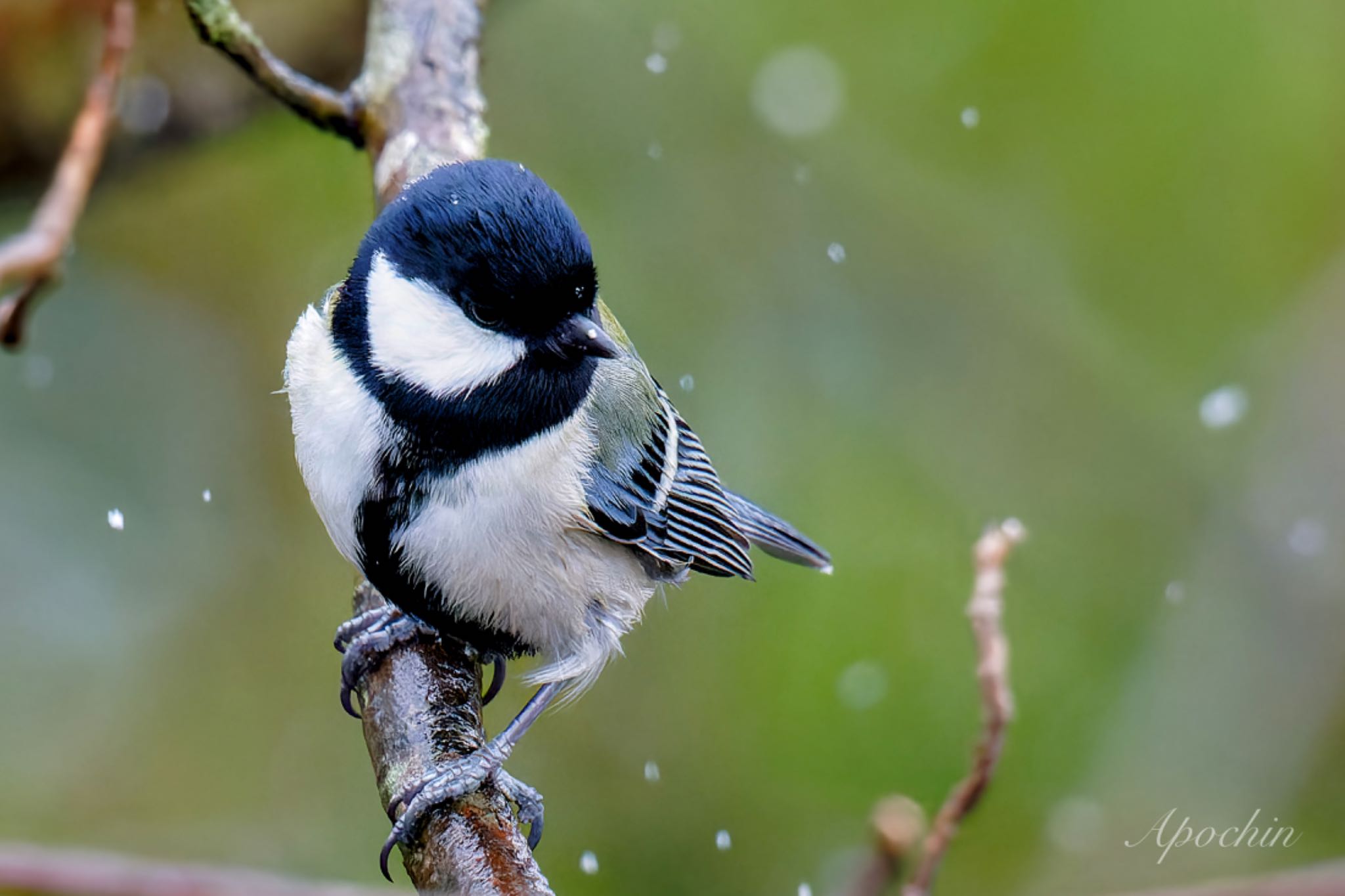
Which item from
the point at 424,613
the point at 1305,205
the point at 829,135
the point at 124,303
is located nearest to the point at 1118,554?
the point at 1305,205

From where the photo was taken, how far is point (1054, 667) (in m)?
3.59

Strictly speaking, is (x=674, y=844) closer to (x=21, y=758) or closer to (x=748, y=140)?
(x=21, y=758)

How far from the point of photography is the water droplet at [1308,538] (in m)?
3.50

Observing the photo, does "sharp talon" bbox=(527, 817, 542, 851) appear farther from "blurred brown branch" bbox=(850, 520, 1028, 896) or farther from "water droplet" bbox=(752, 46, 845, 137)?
"water droplet" bbox=(752, 46, 845, 137)

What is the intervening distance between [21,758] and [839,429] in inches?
101

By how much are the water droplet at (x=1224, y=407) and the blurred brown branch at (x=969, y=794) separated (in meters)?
2.69

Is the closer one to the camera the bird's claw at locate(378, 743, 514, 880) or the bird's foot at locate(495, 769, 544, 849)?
the bird's claw at locate(378, 743, 514, 880)

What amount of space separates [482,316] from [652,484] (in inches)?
23.7

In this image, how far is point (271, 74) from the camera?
7.76 feet

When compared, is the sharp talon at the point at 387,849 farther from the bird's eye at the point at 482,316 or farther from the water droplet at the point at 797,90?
the water droplet at the point at 797,90

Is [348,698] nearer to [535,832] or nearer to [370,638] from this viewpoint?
[370,638]

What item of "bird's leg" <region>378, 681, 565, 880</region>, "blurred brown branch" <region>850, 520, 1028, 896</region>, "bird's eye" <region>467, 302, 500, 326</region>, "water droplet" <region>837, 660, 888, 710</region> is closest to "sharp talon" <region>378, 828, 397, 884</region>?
"bird's leg" <region>378, 681, 565, 880</region>

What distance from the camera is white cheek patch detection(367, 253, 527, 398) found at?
1.96m

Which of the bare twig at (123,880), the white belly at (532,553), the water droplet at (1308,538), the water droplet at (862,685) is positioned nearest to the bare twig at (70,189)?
the bare twig at (123,880)
